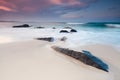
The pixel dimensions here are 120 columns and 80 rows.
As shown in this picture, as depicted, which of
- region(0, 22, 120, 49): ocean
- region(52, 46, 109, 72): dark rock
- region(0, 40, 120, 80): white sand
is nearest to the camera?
region(0, 40, 120, 80): white sand

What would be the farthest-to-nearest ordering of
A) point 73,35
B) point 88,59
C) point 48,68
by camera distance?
point 73,35 < point 88,59 < point 48,68

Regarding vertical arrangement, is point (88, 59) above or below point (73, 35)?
above

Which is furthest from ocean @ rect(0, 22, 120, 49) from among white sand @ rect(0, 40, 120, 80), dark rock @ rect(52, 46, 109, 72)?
white sand @ rect(0, 40, 120, 80)

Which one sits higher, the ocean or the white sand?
the white sand

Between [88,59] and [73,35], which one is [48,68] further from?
[73,35]

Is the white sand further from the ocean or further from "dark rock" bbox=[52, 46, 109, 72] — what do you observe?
the ocean

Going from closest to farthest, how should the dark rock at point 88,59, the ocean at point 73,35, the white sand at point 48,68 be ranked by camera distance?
the white sand at point 48,68 → the dark rock at point 88,59 → the ocean at point 73,35

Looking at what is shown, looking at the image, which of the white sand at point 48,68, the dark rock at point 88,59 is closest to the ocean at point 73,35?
the dark rock at point 88,59

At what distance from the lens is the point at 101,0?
12148 millimetres

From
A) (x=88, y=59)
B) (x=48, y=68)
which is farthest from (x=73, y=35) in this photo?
(x=48, y=68)

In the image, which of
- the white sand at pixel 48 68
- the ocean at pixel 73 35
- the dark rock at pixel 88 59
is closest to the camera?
the white sand at pixel 48 68

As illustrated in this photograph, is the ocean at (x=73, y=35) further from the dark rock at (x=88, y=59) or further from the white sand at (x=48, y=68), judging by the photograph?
the white sand at (x=48, y=68)

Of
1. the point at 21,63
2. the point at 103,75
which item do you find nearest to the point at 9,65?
the point at 21,63

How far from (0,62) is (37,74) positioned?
0.83 metres
